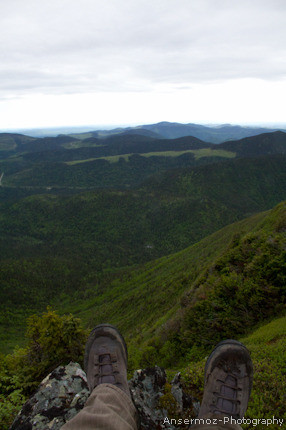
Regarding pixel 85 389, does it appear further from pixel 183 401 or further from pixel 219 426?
pixel 219 426

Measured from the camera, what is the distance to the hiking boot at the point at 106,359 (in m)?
5.40

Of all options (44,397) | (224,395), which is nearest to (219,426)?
(224,395)

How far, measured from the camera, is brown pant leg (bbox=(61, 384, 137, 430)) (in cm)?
362

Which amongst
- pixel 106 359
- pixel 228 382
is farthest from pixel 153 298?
pixel 228 382

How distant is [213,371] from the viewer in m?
5.29

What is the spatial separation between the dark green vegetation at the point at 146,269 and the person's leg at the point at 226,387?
1.94 ft

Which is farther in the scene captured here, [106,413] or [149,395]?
[149,395]

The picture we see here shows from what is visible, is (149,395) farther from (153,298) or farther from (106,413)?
(153,298)

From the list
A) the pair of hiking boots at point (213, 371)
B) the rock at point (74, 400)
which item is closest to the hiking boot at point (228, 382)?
the pair of hiking boots at point (213, 371)

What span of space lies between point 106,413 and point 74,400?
7.10 ft

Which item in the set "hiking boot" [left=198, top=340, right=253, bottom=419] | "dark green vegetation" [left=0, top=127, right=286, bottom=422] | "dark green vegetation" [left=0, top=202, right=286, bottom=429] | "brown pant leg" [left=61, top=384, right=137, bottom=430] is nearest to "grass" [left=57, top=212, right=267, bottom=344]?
"dark green vegetation" [left=0, top=127, right=286, bottom=422]

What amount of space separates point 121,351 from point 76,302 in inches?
3434

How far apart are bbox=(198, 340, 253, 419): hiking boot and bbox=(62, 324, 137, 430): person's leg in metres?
1.59

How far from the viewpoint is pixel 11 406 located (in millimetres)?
5828
